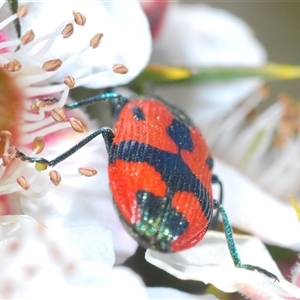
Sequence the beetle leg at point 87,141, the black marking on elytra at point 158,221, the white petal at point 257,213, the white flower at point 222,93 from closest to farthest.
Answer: the black marking on elytra at point 158,221
the beetle leg at point 87,141
the white petal at point 257,213
the white flower at point 222,93

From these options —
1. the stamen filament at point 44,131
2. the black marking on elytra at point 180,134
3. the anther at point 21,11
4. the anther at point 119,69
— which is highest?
the anther at point 21,11

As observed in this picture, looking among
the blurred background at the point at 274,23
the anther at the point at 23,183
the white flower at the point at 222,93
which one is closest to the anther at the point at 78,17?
the anther at the point at 23,183

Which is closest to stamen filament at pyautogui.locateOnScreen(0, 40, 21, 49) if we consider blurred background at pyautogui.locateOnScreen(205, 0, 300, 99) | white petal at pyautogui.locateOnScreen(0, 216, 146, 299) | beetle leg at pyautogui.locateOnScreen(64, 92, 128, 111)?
beetle leg at pyautogui.locateOnScreen(64, 92, 128, 111)

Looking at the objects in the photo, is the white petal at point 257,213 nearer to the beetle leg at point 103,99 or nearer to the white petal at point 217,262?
the white petal at point 217,262

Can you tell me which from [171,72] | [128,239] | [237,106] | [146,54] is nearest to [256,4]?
[237,106]

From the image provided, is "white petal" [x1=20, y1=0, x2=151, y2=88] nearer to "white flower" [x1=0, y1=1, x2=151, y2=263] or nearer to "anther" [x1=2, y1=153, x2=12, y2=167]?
"white flower" [x1=0, y1=1, x2=151, y2=263]

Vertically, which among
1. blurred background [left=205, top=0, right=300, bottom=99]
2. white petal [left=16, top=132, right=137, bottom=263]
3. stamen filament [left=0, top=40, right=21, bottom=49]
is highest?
stamen filament [left=0, top=40, right=21, bottom=49]
